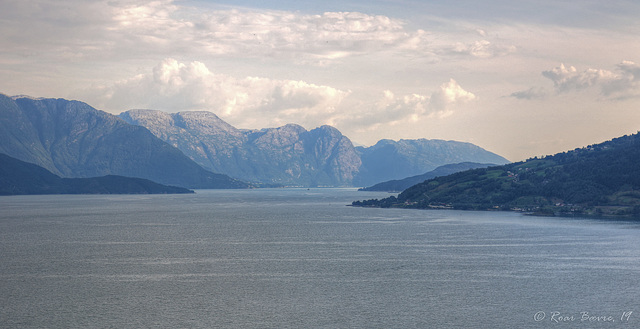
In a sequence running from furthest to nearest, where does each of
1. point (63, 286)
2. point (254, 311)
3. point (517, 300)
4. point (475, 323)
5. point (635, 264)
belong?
1. point (635, 264)
2. point (63, 286)
3. point (517, 300)
4. point (254, 311)
5. point (475, 323)

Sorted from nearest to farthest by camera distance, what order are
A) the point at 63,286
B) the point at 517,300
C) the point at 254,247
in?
the point at 517,300, the point at 63,286, the point at 254,247

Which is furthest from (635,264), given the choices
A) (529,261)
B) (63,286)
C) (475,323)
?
(63,286)

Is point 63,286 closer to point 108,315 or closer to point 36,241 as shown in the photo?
point 108,315

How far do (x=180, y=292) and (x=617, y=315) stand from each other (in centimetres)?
7242

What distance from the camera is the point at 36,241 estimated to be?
17738 centimetres

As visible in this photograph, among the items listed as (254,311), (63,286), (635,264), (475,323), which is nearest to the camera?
(475,323)

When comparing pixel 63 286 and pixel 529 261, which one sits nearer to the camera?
pixel 63 286

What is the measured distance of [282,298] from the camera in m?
99.4

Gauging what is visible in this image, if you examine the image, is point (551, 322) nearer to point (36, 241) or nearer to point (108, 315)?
point (108, 315)

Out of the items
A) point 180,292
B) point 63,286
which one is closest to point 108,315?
point 180,292

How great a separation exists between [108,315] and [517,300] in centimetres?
Answer: 6690

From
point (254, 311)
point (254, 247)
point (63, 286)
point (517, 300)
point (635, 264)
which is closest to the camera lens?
point (254, 311)

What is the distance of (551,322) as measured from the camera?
84.5m

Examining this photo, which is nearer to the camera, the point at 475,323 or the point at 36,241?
the point at 475,323
